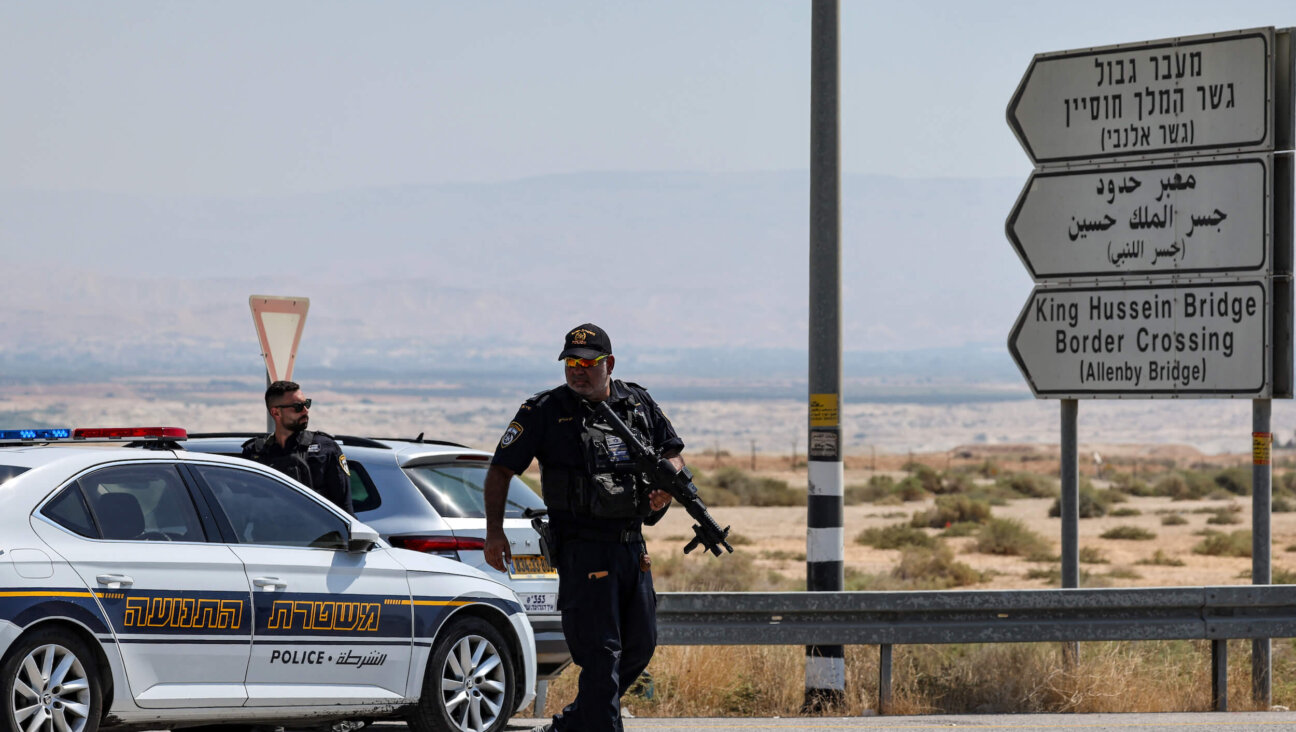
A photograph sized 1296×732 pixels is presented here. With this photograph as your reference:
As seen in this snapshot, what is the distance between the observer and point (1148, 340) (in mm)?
12117

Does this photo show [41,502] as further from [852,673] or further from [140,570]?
[852,673]

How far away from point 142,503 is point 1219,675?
22.6 feet

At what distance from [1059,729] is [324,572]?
4.32 meters

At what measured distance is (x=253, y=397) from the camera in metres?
161

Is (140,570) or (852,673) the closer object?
(140,570)

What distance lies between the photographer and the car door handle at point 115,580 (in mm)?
7086

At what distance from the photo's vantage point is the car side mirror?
26.9ft

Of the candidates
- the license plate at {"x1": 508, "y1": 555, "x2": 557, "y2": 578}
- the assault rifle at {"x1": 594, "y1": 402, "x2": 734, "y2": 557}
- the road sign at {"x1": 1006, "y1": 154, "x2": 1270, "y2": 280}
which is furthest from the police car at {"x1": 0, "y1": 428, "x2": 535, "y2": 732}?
the road sign at {"x1": 1006, "y1": 154, "x2": 1270, "y2": 280}

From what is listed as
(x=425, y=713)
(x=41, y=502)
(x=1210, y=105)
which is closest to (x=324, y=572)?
(x=425, y=713)

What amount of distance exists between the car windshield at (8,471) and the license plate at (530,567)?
2.91 metres

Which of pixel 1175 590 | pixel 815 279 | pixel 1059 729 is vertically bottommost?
pixel 1059 729

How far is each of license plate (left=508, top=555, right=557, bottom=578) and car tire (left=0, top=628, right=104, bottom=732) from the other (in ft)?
9.09

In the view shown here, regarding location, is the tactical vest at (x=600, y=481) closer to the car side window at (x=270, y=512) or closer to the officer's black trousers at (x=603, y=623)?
the officer's black trousers at (x=603, y=623)

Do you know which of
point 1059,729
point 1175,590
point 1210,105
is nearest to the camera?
point 1059,729
